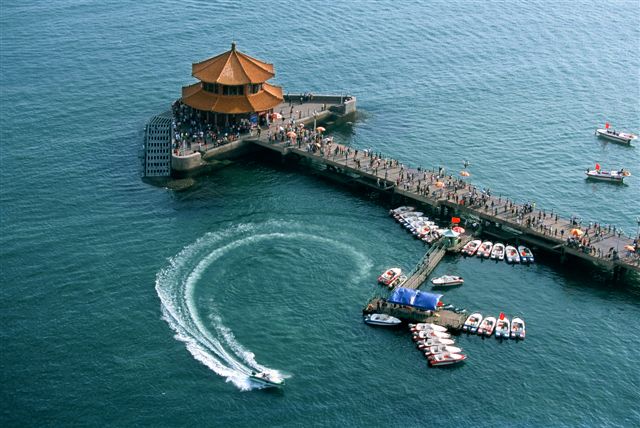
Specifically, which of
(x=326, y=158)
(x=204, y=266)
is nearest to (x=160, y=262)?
(x=204, y=266)

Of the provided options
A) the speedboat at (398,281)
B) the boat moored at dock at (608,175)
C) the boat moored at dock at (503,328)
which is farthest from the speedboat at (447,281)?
the boat moored at dock at (608,175)

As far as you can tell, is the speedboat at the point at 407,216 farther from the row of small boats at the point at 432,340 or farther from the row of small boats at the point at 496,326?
the row of small boats at the point at 496,326

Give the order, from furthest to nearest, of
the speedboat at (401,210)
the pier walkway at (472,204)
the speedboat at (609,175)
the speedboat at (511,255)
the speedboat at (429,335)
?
the speedboat at (609,175) → the speedboat at (401,210) → the speedboat at (511,255) → the pier walkway at (472,204) → the speedboat at (429,335)

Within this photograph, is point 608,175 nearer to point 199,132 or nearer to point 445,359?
point 445,359

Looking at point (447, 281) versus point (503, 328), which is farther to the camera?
point (447, 281)

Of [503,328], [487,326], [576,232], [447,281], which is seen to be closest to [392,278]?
[447,281]

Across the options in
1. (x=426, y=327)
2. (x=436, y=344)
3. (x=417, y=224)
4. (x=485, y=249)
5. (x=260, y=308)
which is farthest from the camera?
(x=417, y=224)

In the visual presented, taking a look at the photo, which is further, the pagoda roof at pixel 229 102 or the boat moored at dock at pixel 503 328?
the pagoda roof at pixel 229 102

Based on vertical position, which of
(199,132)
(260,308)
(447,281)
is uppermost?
(199,132)
